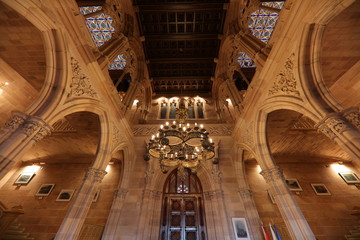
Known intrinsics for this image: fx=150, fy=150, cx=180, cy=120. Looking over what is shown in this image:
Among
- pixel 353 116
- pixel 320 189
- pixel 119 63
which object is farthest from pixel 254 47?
pixel 320 189

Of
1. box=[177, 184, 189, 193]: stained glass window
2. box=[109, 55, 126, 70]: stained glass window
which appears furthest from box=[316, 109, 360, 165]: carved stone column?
box=[109, 55, 126, 70]: stained glass window

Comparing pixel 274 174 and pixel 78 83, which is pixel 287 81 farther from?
pixel 78 83

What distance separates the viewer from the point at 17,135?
3.16m

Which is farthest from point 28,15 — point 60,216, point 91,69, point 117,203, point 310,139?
point 310,139

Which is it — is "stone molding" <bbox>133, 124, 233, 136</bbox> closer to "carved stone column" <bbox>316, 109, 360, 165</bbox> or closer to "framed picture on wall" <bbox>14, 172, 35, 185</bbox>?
"carved stone column" <bbox>316, 109, 360, 165</bbox>

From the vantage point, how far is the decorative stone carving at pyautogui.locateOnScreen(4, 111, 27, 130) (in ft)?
10.5

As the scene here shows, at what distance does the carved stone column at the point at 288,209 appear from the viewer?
13.1 feet

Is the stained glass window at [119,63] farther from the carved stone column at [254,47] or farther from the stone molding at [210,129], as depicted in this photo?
the carved stone column at [254,47]

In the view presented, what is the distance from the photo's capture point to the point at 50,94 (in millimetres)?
3941

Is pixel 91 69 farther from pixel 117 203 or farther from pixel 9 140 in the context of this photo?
pixel 117 203

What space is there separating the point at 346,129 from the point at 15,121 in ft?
23.0

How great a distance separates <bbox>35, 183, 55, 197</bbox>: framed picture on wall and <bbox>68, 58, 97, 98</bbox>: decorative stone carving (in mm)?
7913

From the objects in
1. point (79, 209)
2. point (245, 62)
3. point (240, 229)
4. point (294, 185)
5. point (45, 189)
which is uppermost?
point (245, 62)

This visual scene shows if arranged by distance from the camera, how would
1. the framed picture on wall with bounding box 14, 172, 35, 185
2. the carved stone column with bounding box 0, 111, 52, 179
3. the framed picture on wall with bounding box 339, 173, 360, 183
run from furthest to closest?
the framed picture on wall with bounding box 14, 172, 35, 185, the framed picture on wall with bounding box 339, 173, 360, 183, the carved stone column with bounding box 0, 111, 52, 179
